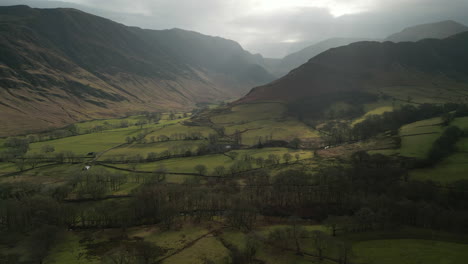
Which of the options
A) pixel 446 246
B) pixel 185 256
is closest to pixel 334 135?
pixel 446 246

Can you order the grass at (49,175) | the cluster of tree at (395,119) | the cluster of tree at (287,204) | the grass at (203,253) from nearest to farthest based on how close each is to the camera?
the grass at (203,253) → the cluster of tree at (287,204) → the grass at (49,175) → the cluster of tree at (395,119)

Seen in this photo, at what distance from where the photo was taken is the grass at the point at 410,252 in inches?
1907

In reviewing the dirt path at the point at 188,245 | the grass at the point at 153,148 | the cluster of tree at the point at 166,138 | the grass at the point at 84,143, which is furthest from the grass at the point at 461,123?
the grass at the point at 84,143

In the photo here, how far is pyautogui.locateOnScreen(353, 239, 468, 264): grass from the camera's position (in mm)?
48438

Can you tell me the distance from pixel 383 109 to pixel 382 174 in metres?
125

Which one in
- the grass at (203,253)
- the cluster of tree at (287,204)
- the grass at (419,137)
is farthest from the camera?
the grass at (419,137)

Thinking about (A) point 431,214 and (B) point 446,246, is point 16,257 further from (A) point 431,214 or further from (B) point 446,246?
(A) point 431,214

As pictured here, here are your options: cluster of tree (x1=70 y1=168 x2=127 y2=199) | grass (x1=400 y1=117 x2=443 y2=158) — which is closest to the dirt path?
cluster of tree (x1=70 y1=168 x2=127 y2=199)

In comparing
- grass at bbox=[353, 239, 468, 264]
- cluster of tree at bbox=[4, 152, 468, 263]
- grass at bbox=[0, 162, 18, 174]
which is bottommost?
grass at bbox=[353, 239, 468, 264]

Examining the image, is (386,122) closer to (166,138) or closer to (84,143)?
(166,138)

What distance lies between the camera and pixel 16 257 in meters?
58.7

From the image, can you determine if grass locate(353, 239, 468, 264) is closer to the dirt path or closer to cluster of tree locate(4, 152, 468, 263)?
cluster of tree locate(4, 152, 468, 263)

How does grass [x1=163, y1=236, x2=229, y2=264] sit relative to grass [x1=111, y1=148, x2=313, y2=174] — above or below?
below

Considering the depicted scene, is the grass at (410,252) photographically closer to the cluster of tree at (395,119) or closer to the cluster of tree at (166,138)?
the cluster of tree at (395,119)
